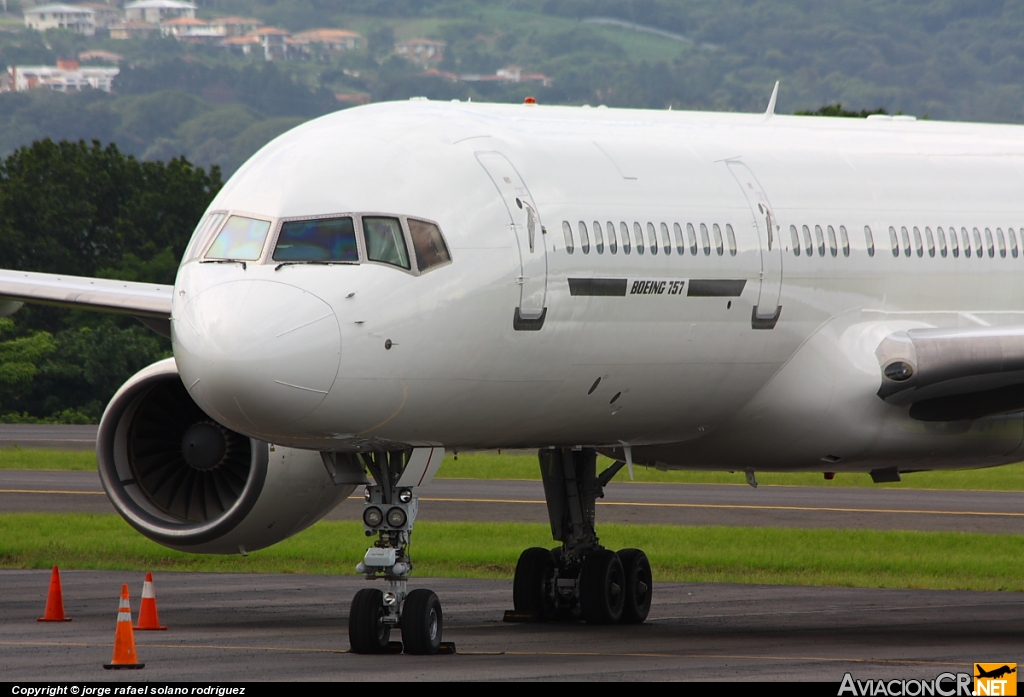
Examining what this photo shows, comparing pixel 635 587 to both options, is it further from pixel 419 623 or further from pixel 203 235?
pixel 203 235

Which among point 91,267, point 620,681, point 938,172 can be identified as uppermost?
point 91,267

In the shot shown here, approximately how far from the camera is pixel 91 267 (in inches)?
3007

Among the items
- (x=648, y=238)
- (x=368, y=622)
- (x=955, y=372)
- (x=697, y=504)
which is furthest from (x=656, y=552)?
(x=368, y=622)

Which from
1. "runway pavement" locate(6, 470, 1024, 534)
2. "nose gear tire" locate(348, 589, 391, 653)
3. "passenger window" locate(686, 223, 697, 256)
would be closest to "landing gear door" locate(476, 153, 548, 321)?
"passenger window" locate(686, 223, 697, 256)

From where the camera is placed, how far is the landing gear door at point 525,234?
15.3 meters

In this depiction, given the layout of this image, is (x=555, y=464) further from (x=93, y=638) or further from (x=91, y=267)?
(x=91, y=267)

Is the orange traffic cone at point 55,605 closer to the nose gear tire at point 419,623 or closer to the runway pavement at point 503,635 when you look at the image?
the runway pavement at point 503,635

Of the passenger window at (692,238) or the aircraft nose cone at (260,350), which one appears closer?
the aircraft nose cone at (260,350)

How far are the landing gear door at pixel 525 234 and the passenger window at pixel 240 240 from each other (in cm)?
221

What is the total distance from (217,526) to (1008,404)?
27.0 feet

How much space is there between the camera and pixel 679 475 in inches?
Result: 1695

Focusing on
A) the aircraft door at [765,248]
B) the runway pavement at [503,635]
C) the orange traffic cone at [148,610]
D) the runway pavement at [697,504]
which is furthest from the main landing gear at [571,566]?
the runway pavement at [697,504]


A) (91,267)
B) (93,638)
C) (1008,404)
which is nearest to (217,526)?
(93,638)

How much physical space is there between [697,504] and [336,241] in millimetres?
22391
